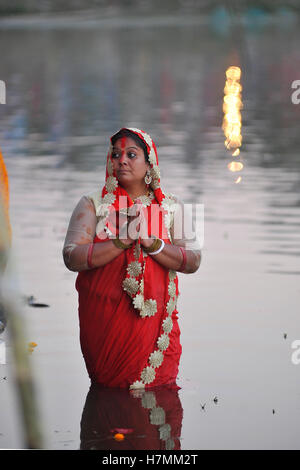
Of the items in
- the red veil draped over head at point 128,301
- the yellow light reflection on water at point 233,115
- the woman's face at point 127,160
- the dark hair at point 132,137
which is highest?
the yellow light reflection on water at point 233,115

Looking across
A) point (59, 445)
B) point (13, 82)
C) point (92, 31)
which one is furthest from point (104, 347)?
point (92, 31)

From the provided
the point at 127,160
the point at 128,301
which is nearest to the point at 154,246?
the point at 128,301

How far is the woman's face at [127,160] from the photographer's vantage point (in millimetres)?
5754

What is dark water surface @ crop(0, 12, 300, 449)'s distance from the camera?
18.6 feet

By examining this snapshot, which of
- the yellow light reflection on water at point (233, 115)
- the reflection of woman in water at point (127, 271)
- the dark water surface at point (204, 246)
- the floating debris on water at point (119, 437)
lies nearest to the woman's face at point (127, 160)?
the reflection of woman in water at point (127, 271)

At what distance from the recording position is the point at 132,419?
18.4 feet

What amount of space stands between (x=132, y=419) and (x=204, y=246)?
4172 mm

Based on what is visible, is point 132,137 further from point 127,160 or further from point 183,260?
point 183,260

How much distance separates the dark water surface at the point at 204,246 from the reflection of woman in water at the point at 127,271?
8.7 inches

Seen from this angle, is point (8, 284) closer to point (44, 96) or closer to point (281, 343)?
point (281, 343)

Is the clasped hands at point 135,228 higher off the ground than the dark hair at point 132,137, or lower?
lower

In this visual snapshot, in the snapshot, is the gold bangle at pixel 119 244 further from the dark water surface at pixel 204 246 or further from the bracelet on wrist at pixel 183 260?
the dark water surface at pixel 204 246

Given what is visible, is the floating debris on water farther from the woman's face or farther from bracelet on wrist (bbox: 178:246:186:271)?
the woman's face

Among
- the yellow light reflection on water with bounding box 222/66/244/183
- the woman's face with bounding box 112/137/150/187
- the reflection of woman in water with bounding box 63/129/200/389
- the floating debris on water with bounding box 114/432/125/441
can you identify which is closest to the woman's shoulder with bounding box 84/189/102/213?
the reflection of woman in water with bounding box 63/129/200/389
